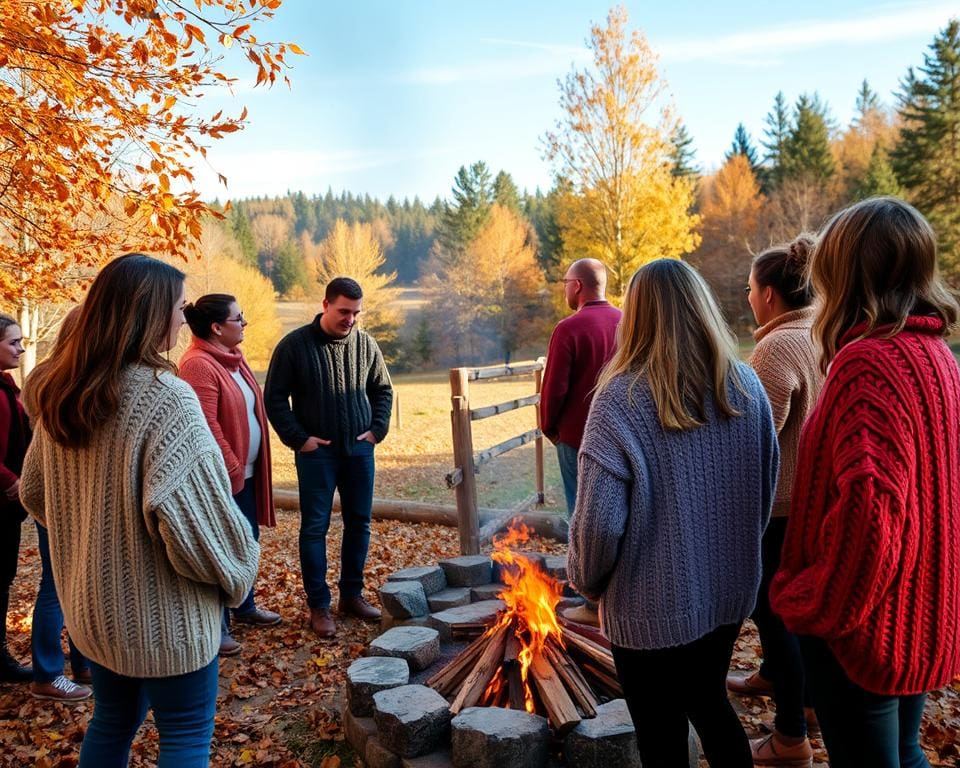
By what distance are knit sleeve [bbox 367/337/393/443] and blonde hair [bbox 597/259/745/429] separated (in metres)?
3.01

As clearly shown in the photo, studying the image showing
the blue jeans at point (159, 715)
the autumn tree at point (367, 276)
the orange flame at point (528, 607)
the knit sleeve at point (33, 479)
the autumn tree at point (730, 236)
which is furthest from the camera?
the autumn tree at point (730, 236)

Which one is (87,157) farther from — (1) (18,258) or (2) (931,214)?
(2) (931,214)

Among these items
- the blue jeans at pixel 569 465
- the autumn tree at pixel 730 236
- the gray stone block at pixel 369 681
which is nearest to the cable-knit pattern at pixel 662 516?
the gray stone block at pixel 369 681

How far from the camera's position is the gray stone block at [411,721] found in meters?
2.93

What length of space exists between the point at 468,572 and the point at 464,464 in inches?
51.7

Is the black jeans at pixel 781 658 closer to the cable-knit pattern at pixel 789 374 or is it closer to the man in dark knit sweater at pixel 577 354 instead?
the cable-knit pattern at pixel 789 374

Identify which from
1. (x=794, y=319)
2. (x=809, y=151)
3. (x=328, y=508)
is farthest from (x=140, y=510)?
(x=809, y=151)

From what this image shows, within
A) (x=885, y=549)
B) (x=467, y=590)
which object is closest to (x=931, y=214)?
(x=467, y=590)

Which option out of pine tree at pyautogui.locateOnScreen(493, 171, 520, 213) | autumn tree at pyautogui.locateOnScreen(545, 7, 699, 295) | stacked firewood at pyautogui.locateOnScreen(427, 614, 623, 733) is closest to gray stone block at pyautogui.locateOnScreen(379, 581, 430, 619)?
stacked firewood at pyautogui.locateOnScreen(427, 614, 623, 733)

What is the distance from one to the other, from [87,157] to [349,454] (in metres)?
2.55

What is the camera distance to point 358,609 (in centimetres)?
488

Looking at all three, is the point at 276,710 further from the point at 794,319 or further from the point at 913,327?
the point at 913,327

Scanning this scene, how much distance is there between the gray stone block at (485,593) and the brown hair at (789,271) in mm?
2598

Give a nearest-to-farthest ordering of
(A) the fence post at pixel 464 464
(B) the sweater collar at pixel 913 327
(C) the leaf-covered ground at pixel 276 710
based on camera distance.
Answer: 1. (B) the sweater collar at pixel 913 327
2. (C) the leaf-covered ground at pixel 276 710
3. (A) the fence post at pixel 464 464
